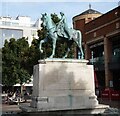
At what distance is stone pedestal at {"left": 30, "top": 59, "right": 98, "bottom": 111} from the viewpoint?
15961 millimetres

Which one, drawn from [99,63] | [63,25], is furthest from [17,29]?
[63,25]

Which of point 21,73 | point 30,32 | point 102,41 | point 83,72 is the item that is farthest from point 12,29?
point 83,72

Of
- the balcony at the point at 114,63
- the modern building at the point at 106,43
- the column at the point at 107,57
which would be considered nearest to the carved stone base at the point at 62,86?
the modern building at the point at 106,43

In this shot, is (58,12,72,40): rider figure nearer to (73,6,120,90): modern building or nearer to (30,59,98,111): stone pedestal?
(30,59,98,111): stone pedestal

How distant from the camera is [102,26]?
4616cm

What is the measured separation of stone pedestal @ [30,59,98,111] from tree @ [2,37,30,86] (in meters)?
20.3

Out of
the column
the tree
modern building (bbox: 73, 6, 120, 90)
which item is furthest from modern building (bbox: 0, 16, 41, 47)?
the tree

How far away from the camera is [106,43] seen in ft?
147

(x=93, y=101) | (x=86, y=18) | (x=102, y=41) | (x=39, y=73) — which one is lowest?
(x=93, y=101)

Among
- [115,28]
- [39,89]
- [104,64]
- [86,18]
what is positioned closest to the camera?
[39,89]

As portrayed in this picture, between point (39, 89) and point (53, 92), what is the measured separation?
77cm

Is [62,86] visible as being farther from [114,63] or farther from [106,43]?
[106,43]

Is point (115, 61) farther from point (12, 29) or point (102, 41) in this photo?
point (12, 29)

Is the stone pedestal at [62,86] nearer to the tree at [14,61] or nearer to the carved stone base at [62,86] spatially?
the carved stone base at [62,86]
